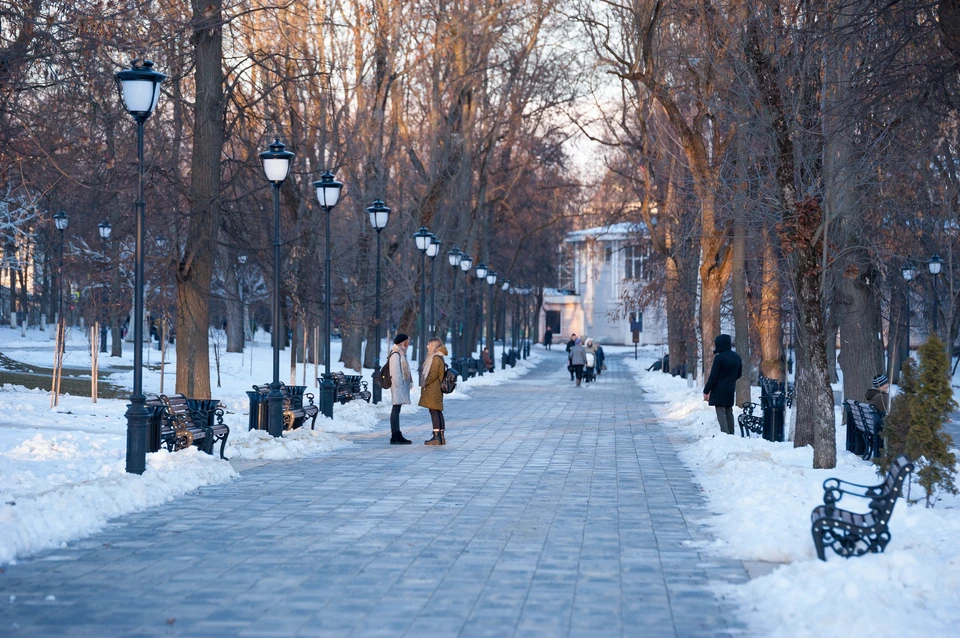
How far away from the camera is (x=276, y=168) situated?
1689 centimetres

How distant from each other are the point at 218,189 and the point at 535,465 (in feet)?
29.3

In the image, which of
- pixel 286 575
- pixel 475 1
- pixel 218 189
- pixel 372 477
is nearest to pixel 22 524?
pixel 286 575

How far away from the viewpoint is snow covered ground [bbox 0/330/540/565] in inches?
356

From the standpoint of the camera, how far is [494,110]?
41.5 m

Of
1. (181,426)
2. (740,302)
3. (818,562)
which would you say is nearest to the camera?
(818,562)

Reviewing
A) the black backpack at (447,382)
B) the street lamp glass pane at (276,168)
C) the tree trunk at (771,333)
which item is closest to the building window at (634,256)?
the tree trunk at (771,333)

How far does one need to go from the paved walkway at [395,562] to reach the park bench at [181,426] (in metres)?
0.79

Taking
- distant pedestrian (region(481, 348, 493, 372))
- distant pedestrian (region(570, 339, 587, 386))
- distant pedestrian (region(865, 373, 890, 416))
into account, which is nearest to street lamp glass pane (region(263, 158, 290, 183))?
distant pedestrian (region(865, 373, 890, 416))

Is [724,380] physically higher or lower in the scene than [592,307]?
lower

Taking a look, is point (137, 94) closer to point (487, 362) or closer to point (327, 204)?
point (327, 204)

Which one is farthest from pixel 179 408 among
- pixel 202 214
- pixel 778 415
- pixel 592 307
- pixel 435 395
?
pixel 592 307

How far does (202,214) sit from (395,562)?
13.4 metres

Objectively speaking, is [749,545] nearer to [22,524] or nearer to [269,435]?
[22,524]

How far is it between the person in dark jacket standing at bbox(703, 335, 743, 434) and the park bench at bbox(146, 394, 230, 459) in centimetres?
722
